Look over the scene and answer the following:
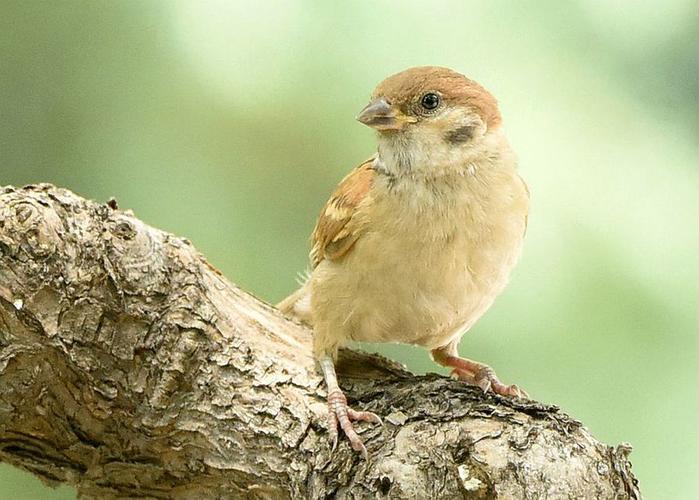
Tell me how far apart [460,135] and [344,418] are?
0.61m

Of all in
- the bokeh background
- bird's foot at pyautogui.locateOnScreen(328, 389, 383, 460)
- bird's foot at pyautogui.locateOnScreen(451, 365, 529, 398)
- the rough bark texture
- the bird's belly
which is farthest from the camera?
the bokeh background

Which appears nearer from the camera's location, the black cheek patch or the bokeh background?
the black cheek patch

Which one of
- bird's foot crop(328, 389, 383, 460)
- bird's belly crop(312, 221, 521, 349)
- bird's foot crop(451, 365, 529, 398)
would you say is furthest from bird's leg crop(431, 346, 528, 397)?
bird's foot crop(328, 389, 383, 460)

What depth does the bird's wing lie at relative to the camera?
6.48ft

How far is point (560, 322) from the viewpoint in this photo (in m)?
2.68

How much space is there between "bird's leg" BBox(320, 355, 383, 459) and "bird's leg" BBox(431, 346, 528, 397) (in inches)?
12.5

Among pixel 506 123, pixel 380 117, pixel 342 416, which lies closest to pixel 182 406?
pixel 342 416

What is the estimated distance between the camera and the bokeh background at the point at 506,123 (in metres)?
2.65

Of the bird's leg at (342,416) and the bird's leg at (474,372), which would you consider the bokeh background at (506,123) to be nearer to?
the bird's leg at (474,372)

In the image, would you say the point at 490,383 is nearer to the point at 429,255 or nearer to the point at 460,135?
the point at 429,255

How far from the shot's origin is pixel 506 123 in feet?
8.80

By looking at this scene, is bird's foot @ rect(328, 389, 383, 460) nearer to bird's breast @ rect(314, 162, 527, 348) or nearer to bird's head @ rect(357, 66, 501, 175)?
bird's breast @ rect(314, 162, 527, 348)

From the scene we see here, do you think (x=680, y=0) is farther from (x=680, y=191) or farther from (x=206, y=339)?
(x=206, y=339)

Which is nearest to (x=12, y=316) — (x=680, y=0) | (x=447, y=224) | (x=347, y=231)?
(x=347, y=231)
